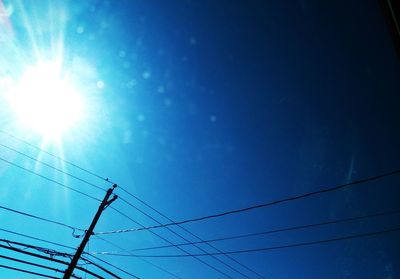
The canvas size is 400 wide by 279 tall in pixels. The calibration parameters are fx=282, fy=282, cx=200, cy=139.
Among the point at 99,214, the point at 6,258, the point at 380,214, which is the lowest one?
the point at 6,258

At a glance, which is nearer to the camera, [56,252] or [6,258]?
[6,258]

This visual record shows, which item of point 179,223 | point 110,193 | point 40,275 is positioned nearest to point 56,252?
point 40,275

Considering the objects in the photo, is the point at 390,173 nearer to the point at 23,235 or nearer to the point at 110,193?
the point at 110,193

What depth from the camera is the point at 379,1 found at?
1896 millimetres

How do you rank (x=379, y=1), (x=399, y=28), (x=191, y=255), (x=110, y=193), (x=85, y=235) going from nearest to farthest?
(x=379, y=1)
(x=399, y=28)
(x=85, y=235)
(x=110, y=193)
(x=191, y=255)

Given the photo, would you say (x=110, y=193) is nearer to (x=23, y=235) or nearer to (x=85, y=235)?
(x=85, y=235)

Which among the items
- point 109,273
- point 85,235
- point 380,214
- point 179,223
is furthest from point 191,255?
point 380,214

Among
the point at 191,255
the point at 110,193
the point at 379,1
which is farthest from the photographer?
the point at 191,255

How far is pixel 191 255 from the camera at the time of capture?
16906mm

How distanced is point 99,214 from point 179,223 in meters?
4.13

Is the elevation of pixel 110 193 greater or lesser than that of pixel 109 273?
greater

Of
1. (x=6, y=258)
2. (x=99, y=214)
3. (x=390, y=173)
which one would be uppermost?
(x=390, y=173)

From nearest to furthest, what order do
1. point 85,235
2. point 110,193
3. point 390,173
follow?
point 390,173 → point 85,235 → point 110,193

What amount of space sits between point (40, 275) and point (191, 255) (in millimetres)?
8064
